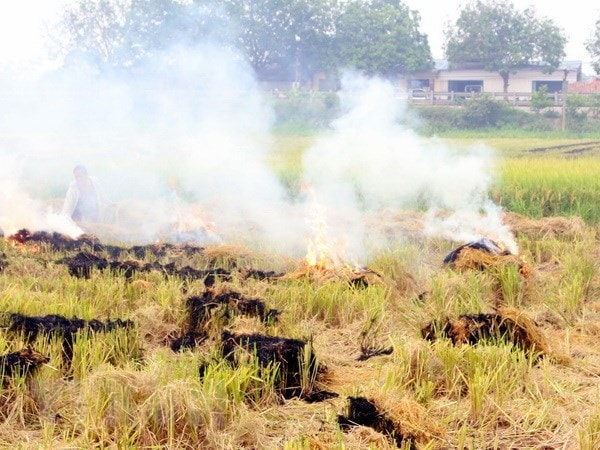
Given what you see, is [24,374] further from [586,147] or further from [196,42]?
[586,147]

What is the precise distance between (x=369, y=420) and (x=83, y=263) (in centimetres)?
424

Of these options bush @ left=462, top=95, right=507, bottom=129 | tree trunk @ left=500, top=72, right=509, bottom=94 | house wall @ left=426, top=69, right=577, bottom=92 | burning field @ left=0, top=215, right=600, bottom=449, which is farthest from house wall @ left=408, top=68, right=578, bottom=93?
burning field @ left=0, top=215, right=600, bottom=449

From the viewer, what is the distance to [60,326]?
191 inches

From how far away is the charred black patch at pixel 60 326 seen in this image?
4.70 meters

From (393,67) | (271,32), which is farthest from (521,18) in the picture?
(271,32)

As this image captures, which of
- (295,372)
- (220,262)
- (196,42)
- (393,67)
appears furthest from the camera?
(393,67)

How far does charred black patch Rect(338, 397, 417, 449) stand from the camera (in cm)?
357

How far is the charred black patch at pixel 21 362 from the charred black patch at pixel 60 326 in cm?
32

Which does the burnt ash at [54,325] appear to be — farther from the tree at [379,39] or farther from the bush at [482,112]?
the tree at [379,39]

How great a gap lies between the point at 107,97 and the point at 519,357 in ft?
45.5

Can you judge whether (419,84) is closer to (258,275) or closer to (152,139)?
(152,139)

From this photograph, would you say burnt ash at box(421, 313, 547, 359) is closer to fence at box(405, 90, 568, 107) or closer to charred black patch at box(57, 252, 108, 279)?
charred black patch at box(57, 252, 108, 279)

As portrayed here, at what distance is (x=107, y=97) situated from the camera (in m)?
16.8

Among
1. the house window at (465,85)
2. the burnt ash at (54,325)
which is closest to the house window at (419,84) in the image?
the house window at (465,85)
